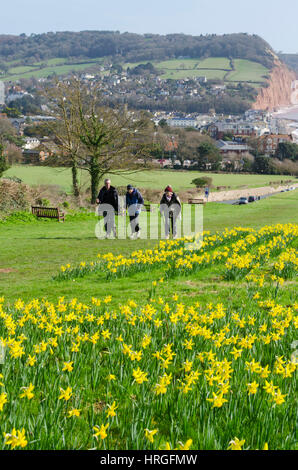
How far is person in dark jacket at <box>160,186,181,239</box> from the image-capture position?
51.4ft

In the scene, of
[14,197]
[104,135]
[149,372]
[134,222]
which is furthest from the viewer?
[104,135]

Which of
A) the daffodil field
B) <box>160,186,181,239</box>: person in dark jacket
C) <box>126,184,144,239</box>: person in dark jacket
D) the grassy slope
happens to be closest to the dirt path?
the grassy slope

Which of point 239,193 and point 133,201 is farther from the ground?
point 133,201

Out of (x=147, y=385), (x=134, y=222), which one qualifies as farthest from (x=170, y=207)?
(x=147, y=385)

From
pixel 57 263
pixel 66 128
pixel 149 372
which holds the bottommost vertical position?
pixel 57 263

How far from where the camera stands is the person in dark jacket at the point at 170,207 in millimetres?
15672

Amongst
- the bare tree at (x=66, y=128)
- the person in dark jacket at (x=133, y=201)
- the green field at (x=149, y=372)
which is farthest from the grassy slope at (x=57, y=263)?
the bare tree at (x=66, y=128)

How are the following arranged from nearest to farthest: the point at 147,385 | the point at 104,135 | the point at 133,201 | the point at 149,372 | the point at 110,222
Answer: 1. the point at 147,385
2. the point at 149,372
3. the point at 133,201
4. the point at 110,222
5. the point at 104,135

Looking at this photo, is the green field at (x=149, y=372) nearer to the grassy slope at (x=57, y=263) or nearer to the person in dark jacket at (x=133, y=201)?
the grassy slope at (x=57, y=263)

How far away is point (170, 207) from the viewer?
16.0 meters

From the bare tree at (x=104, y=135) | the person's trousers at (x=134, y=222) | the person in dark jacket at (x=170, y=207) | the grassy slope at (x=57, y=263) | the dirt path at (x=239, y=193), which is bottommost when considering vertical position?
the dirt path at (x=239, y=193)

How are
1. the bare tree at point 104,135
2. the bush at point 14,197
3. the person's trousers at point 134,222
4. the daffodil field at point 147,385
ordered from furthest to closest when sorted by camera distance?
the bare tree at point 104,135
the bush at point 14,197
the person's trousers at point 134,222
the daffodil field at point 147,385

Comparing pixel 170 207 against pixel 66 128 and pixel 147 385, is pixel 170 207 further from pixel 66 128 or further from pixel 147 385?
pixel 66 128
